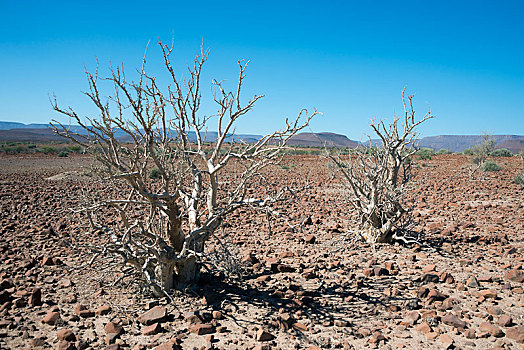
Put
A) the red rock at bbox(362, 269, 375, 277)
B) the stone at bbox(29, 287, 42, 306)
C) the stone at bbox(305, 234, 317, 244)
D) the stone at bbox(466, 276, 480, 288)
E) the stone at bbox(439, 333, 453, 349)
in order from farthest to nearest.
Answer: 1. the stone at bbox(305, 234, 317, 244)
2. the red rock at bbox(362, 269, 375, 277)
3. the stone at bbox(466, 276, 480, 288)
4. the stone at bbox(29, 287, 42, 306)
5. the stone at bbox(439, 333, 453, 349)

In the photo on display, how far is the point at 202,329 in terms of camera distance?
141 inches

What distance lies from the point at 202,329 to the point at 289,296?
3.97 ft

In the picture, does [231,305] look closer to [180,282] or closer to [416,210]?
[180,282]

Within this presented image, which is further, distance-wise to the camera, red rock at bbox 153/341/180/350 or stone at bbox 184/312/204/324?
stone at bbox 184/312/204/324

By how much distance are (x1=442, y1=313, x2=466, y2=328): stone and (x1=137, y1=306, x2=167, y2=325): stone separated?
9.06 ft

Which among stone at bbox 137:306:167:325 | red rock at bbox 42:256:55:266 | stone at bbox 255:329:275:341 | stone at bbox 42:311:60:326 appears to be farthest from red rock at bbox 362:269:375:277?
red rock at bbox 42:256:55:266

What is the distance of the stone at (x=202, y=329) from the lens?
3574mm

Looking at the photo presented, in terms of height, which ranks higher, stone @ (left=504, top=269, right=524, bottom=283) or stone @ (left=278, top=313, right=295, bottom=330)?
stone @ (left=504, top=269, right=524, bottom=283)

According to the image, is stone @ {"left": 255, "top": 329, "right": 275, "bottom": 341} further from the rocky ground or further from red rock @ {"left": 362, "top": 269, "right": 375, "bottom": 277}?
red rock @ {"left": 362, "top": 269, "right": 375, "bottom": 277}

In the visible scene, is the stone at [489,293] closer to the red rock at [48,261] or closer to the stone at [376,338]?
the stone at [376,338]

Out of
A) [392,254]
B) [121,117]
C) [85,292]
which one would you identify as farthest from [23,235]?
[392,254]

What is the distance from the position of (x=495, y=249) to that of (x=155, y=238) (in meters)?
5.14

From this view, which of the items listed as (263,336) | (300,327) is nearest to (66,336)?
(263,336)

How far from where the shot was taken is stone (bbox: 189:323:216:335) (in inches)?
141
